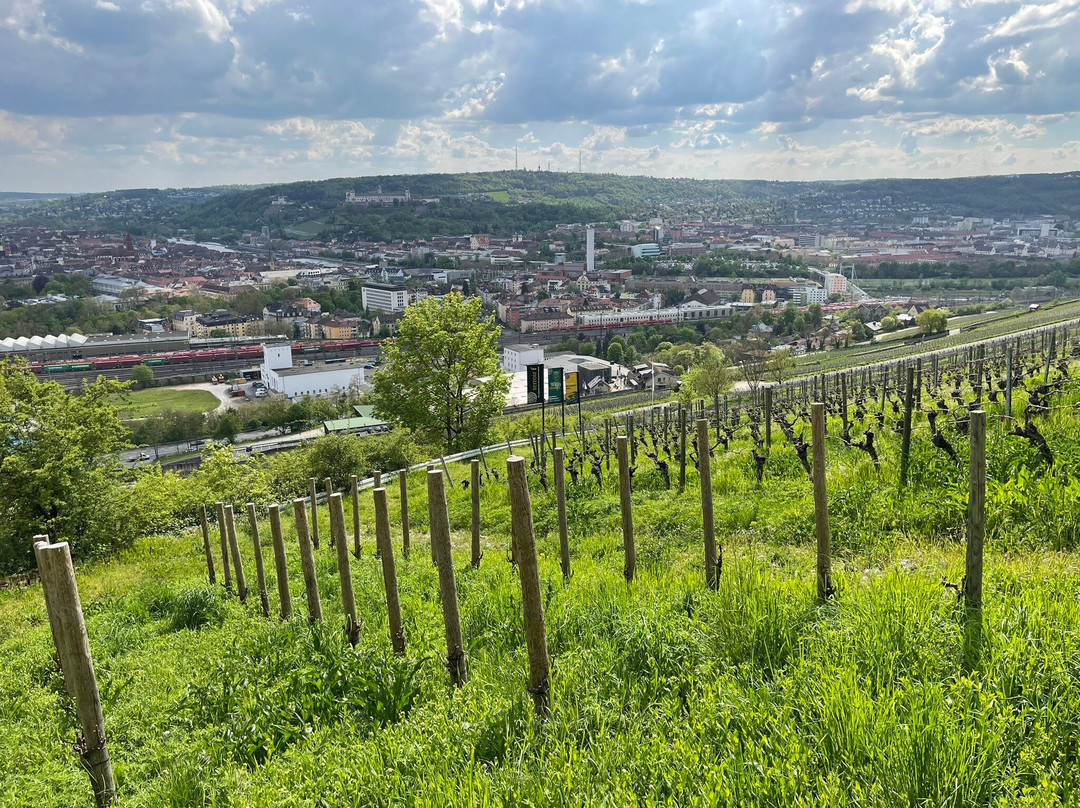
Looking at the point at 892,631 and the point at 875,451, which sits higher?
the point at 892,631

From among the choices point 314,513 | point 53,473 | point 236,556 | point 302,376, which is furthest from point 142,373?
point 236,556

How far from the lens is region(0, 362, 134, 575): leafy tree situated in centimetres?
1164

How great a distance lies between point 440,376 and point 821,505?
15722mm

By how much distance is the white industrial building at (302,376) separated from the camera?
74.1m

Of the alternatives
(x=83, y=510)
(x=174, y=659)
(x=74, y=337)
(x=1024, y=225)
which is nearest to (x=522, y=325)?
(x=74, y=337)

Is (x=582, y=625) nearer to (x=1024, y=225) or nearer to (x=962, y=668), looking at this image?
(x=962, y=668)

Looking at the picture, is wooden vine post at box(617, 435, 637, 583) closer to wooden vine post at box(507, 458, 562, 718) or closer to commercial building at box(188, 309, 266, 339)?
wooden vine post at box(507, 458, 562, 718)

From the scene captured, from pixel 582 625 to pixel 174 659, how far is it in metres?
3.21

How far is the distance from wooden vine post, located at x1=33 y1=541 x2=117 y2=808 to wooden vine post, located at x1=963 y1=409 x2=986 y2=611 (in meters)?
4.03

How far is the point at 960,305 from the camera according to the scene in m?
96.3

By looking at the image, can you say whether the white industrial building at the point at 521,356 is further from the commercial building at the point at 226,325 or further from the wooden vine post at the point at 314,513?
the wooden vine post at the point at 314,513

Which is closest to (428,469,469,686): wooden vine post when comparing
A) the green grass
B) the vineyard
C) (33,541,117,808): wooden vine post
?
the vineyard

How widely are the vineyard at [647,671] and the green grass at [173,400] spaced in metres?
65.2

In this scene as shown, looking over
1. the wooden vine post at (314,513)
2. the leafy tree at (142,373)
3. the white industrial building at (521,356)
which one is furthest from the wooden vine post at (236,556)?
the leafy tree at (142,373)
